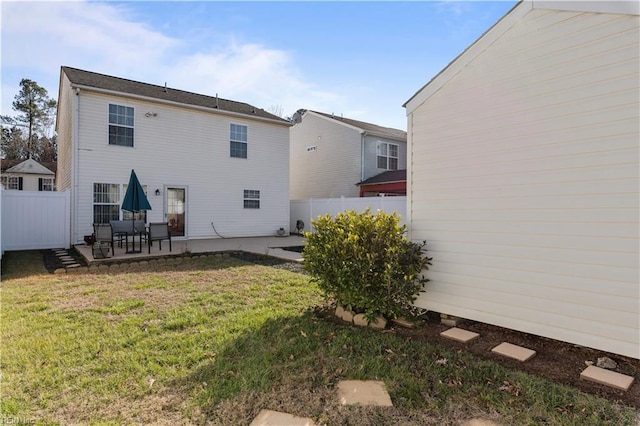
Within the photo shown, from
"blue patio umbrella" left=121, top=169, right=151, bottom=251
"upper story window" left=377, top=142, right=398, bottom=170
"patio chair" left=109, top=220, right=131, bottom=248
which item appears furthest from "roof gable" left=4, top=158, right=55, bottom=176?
"upper story window" left=377, top=142, right=398, bottom=170

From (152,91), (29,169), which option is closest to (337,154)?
(152,91)

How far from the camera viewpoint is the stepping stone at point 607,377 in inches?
104

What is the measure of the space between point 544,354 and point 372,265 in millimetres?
1798

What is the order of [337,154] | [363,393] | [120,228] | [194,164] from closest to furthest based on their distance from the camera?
[363,393]
[120,228]
[194,164]
[337,154]

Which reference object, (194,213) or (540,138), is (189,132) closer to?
(194,213)

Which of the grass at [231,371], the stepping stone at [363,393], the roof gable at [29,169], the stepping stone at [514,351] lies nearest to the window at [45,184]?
the roof gable at [29,169]

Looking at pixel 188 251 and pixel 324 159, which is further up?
pixel 324 159

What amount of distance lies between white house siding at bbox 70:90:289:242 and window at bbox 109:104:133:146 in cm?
15

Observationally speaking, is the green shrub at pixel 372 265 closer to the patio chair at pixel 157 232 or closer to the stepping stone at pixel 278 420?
the stepping stone at pixel 278 420

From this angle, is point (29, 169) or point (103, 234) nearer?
point (103, 234)

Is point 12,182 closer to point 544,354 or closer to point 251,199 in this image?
point 251,199

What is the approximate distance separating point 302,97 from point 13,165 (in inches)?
1055

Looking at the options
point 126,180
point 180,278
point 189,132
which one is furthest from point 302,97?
point 180,278

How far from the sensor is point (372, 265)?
3945mm
